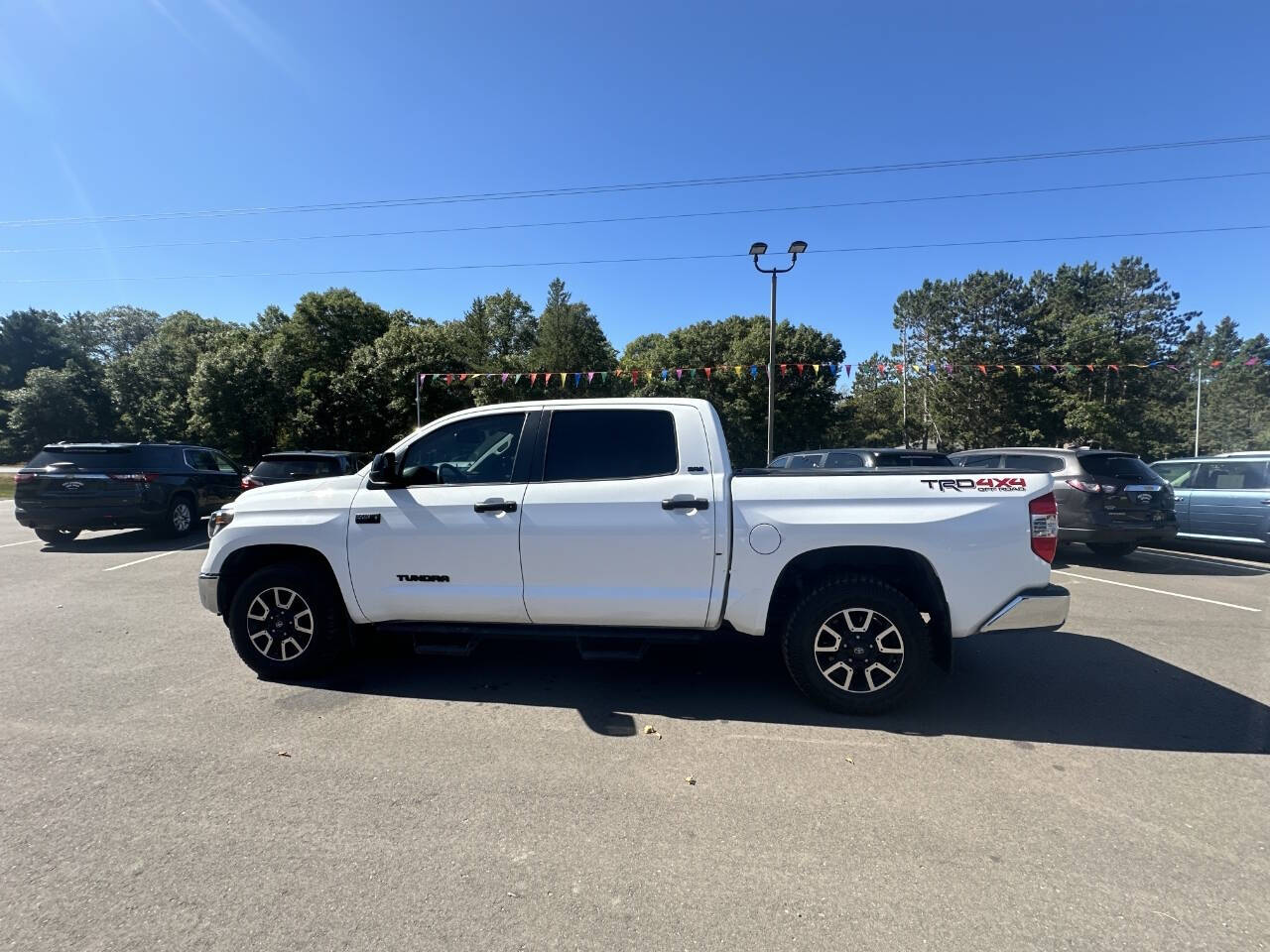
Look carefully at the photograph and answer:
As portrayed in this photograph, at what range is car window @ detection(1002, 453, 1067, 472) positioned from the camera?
9742mm

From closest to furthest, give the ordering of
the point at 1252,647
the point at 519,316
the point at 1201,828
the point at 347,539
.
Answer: the point at 1201,828, the point at 347,539, the point at 1252,647, the point at 519,316

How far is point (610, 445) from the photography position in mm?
4117

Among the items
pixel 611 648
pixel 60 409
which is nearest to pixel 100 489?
pixel 611 648

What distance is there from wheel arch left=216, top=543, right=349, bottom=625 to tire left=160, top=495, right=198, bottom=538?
831 centimetres

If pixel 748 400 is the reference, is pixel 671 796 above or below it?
below

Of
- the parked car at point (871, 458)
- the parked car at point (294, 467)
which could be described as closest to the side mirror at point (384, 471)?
the parked car at point (871, 458)

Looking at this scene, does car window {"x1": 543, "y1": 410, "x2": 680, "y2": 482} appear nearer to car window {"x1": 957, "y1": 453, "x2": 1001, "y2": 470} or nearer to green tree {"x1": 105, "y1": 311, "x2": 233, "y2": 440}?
car window {"x1": 957, "y1": 453, "x2": 1001, "y2": 470}

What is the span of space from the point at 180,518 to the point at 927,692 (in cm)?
1280

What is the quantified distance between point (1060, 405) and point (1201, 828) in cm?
4836

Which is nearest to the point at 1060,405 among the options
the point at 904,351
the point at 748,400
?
the point at 904,351

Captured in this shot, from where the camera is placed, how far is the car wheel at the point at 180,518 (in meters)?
11.0

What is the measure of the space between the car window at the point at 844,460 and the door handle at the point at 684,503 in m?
7.43

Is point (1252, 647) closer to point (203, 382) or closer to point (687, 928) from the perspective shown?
point (687, 928)

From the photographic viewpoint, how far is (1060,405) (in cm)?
4222
